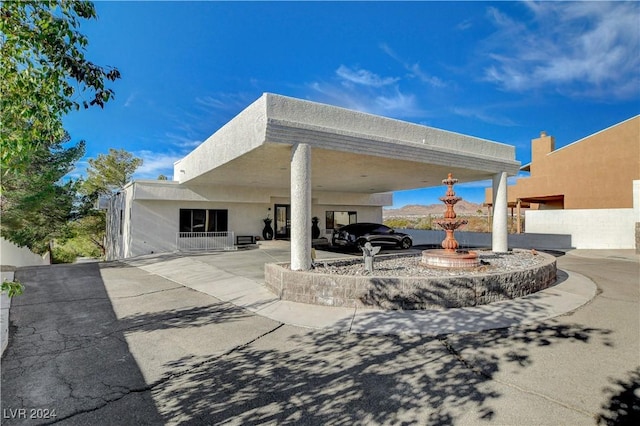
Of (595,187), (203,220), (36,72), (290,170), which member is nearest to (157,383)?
(36,72)

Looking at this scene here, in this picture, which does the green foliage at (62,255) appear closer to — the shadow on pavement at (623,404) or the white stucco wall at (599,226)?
the shadow on pavement at (623,404)

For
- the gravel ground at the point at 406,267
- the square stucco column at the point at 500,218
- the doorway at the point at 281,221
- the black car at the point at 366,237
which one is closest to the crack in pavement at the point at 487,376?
the gravel ground at the point at 406,267

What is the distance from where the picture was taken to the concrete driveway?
9.27 feet

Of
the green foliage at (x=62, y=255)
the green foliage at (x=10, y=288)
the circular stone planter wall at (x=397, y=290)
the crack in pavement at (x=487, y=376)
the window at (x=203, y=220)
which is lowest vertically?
the green foliage at (x=62, y=255)

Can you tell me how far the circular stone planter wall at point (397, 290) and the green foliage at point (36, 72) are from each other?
471 cm

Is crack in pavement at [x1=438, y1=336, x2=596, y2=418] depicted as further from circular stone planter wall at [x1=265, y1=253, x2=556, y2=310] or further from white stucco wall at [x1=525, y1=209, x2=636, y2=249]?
white stucco wall at [x1=525, y1=209, x2=636, y2=249]

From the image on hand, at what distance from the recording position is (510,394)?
10.1ft

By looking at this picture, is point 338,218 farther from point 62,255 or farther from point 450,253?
point 62,255

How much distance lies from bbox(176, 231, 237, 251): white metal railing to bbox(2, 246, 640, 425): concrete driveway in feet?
33.1

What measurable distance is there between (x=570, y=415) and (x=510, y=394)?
0.47m

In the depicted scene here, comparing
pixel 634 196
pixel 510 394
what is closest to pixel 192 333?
pixel 510 394

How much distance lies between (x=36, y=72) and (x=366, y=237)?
1350 cm

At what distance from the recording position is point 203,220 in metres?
17.2

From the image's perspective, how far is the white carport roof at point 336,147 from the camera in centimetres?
713
